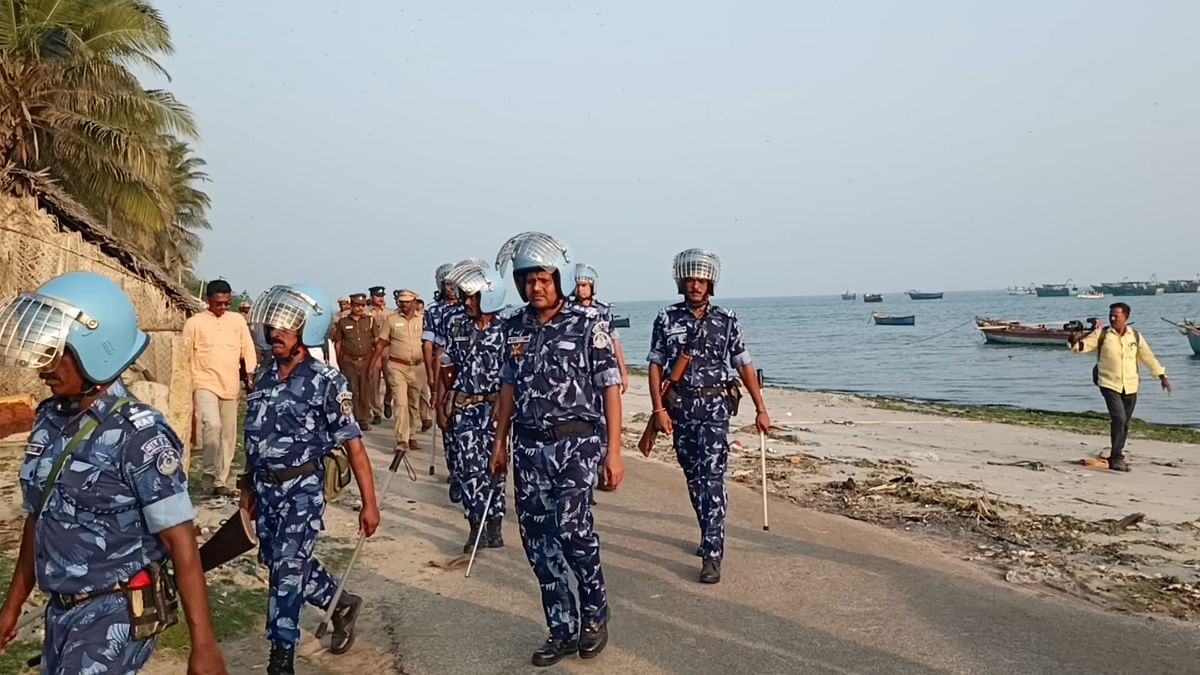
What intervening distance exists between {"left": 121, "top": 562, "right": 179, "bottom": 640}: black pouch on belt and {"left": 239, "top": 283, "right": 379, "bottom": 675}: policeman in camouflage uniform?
1.49 metres

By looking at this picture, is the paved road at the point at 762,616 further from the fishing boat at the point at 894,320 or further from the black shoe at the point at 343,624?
the fishing boat at the point at 894,320

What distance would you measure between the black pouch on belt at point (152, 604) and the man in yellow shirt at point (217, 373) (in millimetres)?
6140

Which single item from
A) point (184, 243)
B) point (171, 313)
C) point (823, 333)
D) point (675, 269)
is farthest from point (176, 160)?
point (823, 333)

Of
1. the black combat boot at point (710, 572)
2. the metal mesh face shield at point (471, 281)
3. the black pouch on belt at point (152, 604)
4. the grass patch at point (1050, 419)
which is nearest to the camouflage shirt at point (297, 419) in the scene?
the black pouch on belt at point (152, 604)

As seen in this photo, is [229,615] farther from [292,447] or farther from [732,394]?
[732,394]

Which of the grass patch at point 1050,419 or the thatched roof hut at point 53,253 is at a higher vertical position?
the thatched roof hut at point 53,253

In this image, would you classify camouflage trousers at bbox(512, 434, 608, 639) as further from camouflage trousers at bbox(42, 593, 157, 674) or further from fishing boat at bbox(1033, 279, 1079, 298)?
fishing boat at bbox(1033, 279, 1079, 298)

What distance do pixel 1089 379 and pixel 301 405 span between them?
108 feet


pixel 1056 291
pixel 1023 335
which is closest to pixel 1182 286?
pixel 1056 291

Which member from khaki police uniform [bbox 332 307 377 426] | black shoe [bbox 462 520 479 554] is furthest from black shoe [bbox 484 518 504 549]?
khaki police uniform [bbox 332 307 377 426]

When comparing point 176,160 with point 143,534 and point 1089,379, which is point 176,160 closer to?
point 1089,379

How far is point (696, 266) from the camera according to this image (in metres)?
6.56

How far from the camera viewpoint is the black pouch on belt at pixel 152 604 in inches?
111

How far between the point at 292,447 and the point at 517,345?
125 centimetres
